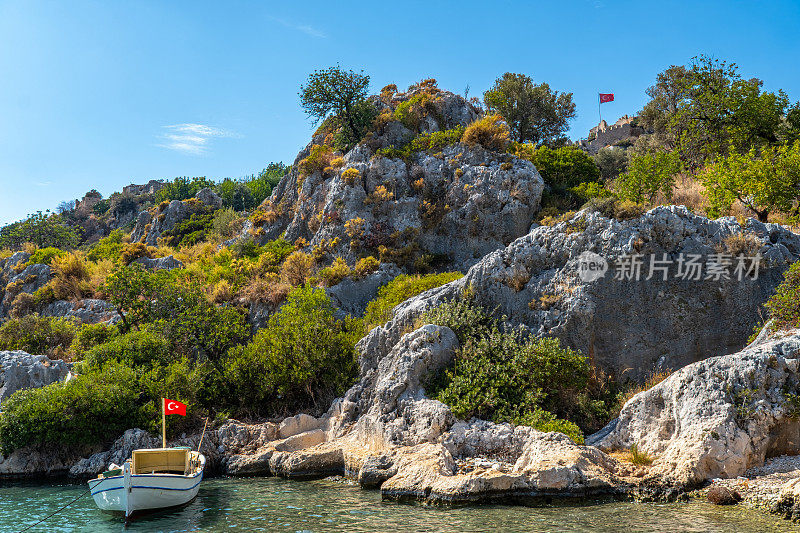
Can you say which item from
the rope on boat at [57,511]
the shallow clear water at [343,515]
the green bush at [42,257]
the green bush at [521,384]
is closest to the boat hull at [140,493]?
the shallow clear water at [343,515]

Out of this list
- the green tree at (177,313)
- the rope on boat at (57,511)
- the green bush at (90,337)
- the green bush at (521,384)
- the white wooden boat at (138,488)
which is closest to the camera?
the rope on boat at (57,511)

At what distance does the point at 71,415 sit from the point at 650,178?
26.6 metres

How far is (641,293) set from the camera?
18.7 m

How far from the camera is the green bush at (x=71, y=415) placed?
20.4 meters

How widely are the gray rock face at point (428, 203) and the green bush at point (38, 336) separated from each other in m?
15.7

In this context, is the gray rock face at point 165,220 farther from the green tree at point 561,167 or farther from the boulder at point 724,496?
the boulder at point 724,496

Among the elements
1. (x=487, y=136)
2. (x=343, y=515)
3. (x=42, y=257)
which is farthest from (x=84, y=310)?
(x=343, y=515)

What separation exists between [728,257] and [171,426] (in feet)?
73.5

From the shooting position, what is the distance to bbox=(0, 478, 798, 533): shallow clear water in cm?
1087

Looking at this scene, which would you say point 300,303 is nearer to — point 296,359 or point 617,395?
point 296,359


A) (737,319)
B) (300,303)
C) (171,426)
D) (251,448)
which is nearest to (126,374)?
(171,426)

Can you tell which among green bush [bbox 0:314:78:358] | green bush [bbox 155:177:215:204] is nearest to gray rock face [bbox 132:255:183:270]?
green bush [bbox 0:314:78:358]

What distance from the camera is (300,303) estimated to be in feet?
83.3

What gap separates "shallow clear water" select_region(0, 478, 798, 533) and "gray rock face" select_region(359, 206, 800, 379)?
23.4 ft
